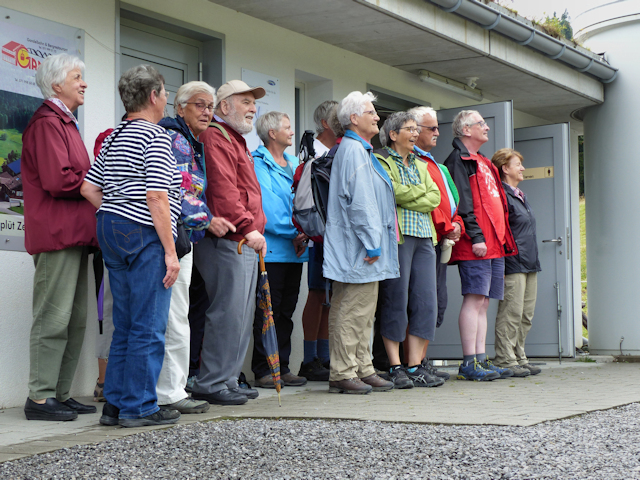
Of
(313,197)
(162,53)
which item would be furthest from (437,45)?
(313,197)

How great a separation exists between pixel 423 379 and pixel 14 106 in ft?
11.1

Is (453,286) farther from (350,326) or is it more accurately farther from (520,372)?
(350,326)

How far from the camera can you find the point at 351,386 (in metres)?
5.57

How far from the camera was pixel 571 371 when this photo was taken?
789cm

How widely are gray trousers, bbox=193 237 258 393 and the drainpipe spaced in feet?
11.4

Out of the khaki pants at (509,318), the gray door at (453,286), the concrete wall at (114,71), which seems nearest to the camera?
the concrete wall at (114,71)

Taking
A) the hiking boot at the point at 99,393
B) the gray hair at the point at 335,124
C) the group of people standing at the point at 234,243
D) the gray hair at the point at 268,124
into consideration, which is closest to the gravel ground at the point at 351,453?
the group of people standing at the point at 234,243

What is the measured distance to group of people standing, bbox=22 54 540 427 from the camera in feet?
13.7

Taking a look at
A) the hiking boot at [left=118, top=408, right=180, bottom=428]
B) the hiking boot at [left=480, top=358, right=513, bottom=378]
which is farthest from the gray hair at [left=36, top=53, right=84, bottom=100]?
the hiking boot at [left=480, top=358, right=513, bottom=378]

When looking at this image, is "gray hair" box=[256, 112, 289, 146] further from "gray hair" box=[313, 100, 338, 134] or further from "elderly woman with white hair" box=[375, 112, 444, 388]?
"elderly woman with white hair" box=[375, 112, 444, 388]

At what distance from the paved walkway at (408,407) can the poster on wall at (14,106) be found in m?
1.16

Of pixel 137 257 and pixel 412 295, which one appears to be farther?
pixel 412 295

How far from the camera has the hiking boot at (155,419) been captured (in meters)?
4.16

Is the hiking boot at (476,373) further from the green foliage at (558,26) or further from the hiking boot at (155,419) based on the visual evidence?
the green foliage at (558,26)
